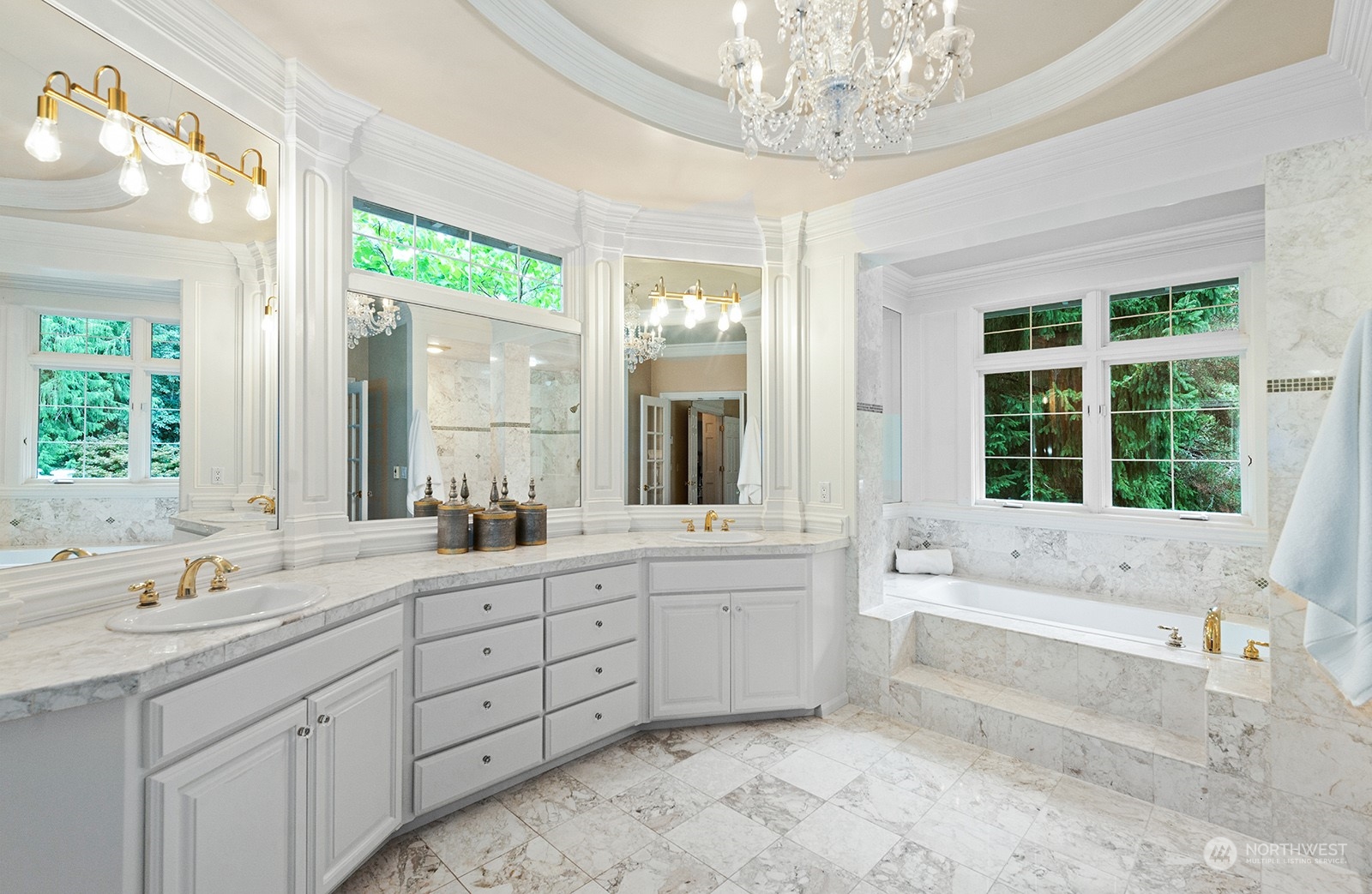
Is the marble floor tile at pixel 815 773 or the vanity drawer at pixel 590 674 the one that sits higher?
→ the vanity drawer at pixel 590 674

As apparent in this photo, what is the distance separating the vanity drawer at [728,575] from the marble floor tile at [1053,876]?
130cm

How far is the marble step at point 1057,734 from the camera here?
232cm

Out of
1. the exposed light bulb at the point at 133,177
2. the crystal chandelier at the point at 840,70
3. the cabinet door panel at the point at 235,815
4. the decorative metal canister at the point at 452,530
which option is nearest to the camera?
the cabinet door panel at the point at 235,815

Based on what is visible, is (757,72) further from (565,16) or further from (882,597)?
(882,597)

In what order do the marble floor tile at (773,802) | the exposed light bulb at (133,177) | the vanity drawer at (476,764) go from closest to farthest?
the exposed light bulb at (133,177) < the vanity drawer at (476,764) < the marble floor tile at (773,802)

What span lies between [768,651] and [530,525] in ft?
4.12

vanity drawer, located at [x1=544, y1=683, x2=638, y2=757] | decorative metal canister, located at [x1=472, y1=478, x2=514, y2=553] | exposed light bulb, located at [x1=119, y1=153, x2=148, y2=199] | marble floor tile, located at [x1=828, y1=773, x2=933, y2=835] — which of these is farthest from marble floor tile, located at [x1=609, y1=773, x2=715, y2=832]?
exposed light bulb, located at [x1=119, y1=153, x2=148, y2=199]

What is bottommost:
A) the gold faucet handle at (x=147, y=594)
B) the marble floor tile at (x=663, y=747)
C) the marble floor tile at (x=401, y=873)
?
the marble floor tile at (x=663, y=747)

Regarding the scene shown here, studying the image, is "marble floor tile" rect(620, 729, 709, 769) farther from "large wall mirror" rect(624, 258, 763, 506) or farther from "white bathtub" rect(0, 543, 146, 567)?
"white bathtub" rect(0, 543, 146, 567)

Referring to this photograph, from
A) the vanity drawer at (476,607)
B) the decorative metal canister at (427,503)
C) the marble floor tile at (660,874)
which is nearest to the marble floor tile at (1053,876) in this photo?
the marble floor tile at (660,874)

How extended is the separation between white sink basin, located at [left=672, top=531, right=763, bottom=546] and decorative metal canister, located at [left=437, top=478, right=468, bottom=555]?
3.25ft

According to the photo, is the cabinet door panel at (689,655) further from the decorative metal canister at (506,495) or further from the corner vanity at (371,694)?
the decorative metal canister at (506,495)

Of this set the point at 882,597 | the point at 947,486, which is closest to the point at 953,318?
the point at 947,486

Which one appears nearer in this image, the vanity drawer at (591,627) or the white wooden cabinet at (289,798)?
the white wooden cabinet at (289,798)
